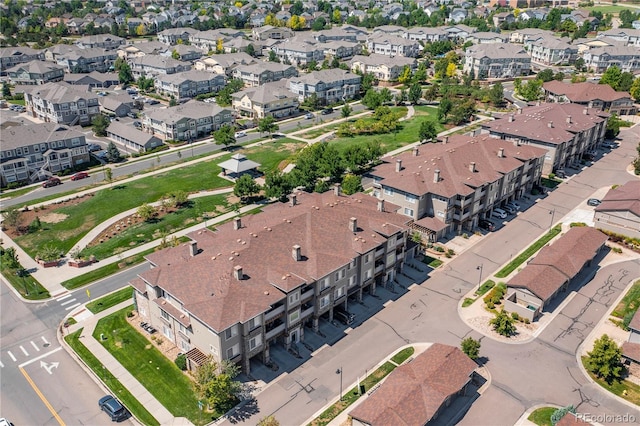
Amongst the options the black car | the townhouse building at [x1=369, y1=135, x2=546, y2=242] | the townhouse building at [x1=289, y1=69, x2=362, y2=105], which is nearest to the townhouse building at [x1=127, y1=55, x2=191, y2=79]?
the townhouse building at [x1=289, y1=69, x2=362, y2=105]

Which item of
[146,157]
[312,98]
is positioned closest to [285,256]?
[146,157]

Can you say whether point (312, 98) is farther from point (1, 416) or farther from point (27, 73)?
point (1, 416)

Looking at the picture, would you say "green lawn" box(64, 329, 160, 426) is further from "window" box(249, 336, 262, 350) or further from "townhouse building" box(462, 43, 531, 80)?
"townhouse building" box(462, 43, 531, 80)

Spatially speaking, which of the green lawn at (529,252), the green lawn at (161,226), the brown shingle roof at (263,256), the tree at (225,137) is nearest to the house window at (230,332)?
the brown shingle roof at (263,256)

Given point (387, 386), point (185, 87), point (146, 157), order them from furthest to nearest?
point (185, 87) < point (146, 157) < point (387, 386)

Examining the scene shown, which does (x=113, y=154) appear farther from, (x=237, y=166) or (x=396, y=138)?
(x=396, y=138)
